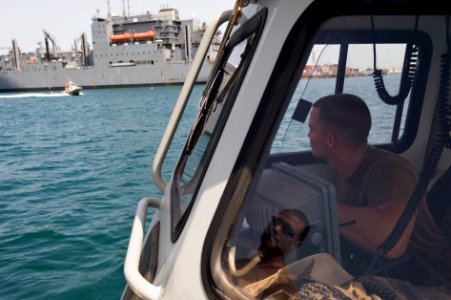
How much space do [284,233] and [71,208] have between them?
7342mm

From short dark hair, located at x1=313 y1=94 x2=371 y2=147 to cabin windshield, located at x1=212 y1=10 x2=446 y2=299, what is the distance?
4 centimetres

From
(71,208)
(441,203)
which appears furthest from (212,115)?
(71,208)

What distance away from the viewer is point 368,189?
1353mm

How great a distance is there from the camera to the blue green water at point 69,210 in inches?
196

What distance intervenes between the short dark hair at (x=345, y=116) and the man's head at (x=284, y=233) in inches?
12.4

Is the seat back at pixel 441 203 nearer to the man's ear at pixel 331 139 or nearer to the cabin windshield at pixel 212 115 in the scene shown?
the man's ear at pixel 331 139

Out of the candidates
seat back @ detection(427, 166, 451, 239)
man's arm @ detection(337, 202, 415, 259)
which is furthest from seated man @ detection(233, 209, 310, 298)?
seat back @ detection(427, 166, 451, 239)

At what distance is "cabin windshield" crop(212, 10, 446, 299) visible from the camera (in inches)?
45.6

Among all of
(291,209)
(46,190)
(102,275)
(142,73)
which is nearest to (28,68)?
(142,73)

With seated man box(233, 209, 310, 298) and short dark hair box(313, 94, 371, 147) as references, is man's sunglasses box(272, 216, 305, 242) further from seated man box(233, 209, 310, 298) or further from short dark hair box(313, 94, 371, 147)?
short dark hair box(313, 94, 371, 147)

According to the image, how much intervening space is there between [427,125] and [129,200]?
7088 mm

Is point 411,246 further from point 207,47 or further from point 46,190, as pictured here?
point 46,190

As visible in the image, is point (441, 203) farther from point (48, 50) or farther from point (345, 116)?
point (48, 50)

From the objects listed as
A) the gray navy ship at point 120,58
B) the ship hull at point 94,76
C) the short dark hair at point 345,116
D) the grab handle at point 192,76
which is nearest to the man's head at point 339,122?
the short dark hair at point 345,116
